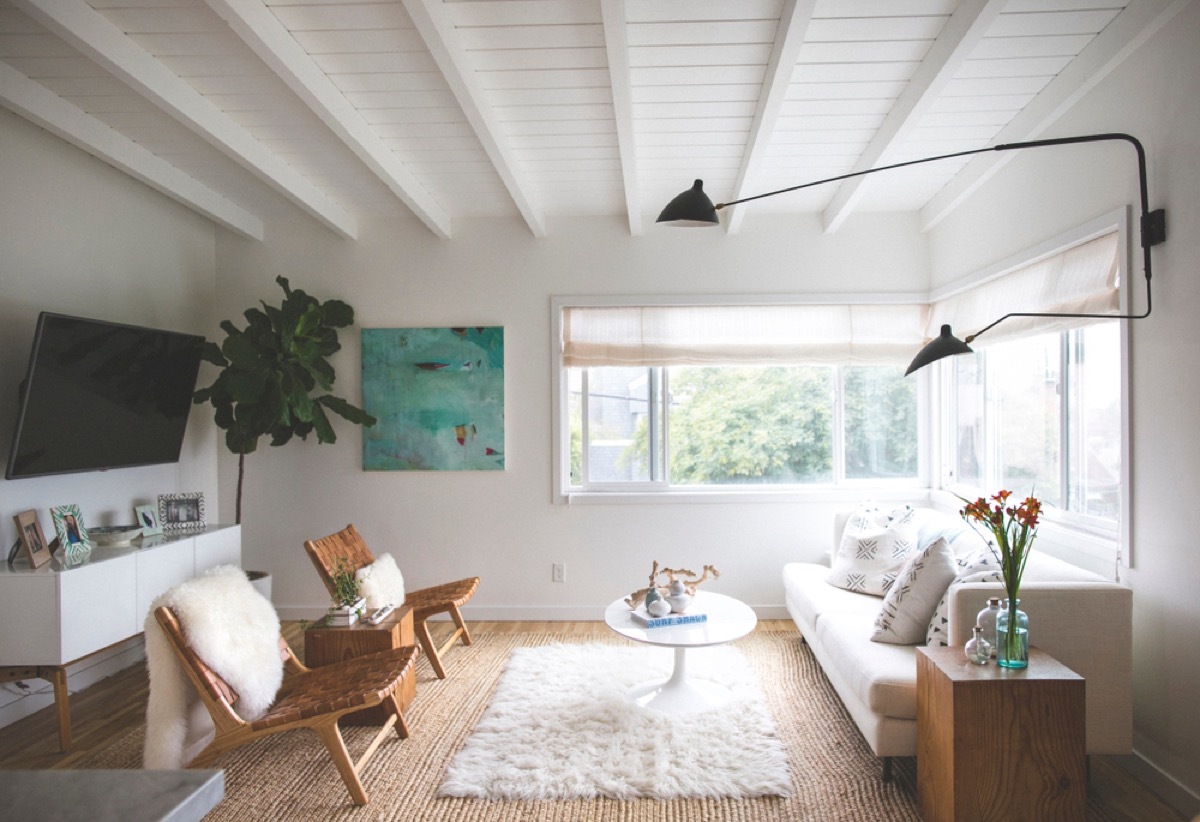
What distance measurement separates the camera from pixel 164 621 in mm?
2379

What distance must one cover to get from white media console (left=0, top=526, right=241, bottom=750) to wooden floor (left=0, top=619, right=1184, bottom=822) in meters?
0.11

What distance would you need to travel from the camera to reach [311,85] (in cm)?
269

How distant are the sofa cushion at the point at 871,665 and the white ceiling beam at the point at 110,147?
3.93m

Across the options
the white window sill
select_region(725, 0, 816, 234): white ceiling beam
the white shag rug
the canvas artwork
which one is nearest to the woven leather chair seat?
the white shag rug

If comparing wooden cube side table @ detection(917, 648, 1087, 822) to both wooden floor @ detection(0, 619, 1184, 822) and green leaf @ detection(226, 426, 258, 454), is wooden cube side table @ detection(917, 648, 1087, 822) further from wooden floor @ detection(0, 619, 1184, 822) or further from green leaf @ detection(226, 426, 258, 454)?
green leaf @ detection(226, 426, 258, 454)

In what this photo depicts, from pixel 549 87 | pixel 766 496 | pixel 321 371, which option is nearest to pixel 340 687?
pixel 321 371

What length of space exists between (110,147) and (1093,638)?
450cm

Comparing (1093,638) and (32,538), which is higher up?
(32,538)

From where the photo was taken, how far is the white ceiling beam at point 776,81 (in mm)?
2309

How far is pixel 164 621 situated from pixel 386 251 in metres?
2.82

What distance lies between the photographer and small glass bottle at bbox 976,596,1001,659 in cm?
219

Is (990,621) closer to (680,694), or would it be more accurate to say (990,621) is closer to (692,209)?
(680,694)

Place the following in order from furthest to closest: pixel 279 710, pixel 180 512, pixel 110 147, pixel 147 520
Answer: pixel 180 512 → pixel 147 520 → pixel 110 147 → pixel 279 710

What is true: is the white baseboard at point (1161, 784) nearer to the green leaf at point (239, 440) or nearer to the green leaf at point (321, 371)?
the green leaf at point (321, 371)
